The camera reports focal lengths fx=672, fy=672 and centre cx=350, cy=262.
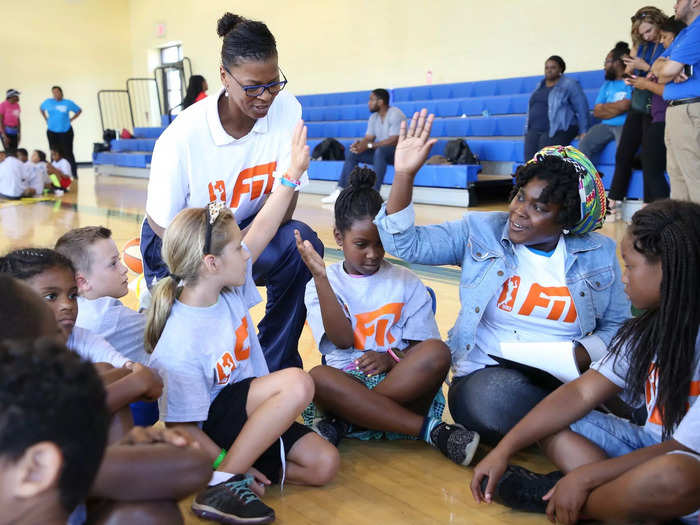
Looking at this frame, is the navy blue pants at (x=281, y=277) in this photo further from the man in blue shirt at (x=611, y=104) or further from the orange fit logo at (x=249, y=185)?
the man in blue shirt at (x=611, y=104)

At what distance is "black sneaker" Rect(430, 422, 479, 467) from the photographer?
168 centimetres

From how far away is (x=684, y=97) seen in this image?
11.2 ft

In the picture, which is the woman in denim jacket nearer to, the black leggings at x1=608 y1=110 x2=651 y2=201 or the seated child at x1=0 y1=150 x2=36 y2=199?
the black leggings at x1=608 y1=110 x2=651 y2=201

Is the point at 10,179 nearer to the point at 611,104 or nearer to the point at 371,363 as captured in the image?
the point at 611,104

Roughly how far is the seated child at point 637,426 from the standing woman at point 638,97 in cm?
280

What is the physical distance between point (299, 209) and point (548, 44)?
3821mm

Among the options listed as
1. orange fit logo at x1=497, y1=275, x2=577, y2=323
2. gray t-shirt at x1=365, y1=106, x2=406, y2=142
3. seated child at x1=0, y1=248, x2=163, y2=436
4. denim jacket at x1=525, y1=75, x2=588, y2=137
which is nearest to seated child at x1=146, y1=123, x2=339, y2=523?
seated child at x1=0, y1=248, x2=163, y2=436

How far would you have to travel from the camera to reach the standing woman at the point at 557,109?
5.88 metres

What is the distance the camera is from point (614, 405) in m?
1.77

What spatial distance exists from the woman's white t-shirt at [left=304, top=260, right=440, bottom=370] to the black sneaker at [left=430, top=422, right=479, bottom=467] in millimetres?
292

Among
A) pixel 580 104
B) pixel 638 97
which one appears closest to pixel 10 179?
pixel 580 104

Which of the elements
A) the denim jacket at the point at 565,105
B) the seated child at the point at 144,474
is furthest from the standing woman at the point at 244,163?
the denim jacket at the point at 565,105

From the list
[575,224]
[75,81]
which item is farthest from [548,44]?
[75,81]

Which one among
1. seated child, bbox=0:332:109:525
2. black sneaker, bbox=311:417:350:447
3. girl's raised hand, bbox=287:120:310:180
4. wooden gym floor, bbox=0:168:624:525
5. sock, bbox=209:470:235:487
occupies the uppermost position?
girl's raised hand, bbox=287:120:310:180
